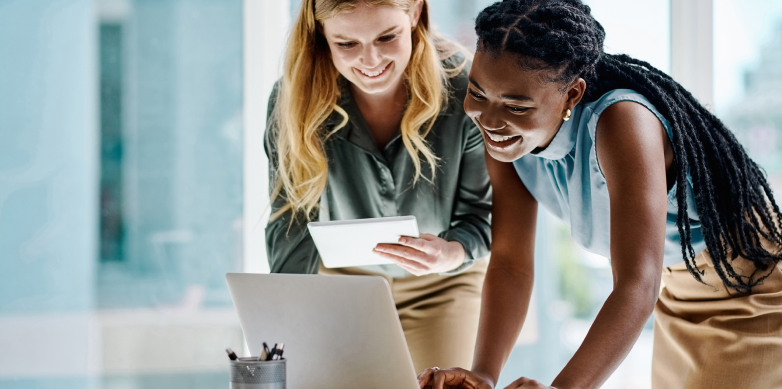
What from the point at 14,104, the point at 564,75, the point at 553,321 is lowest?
the point at 553,321

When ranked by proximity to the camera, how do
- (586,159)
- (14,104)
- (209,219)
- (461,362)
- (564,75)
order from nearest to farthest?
(564,75) → (586,159) → (461,362) → (14,104) → (209,219)

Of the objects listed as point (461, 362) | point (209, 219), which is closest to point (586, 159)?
point (461, 362)

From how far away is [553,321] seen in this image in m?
2.46

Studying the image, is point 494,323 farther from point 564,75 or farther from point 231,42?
point 231,42

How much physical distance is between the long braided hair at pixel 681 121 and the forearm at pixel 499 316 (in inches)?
13.3

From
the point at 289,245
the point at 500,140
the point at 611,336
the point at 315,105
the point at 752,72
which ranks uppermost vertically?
the point at 752,72

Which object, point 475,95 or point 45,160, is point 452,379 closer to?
point 475,95

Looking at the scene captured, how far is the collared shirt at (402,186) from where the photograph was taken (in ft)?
5.28

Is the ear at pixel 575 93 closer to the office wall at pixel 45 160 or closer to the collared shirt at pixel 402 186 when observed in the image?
the collared shirt at pixel 402 186

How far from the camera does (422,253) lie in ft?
4.61

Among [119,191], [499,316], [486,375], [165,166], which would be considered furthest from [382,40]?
[119,191]

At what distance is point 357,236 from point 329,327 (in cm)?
37

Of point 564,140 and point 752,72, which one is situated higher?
point 752,72

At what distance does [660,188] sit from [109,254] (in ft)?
6.53
